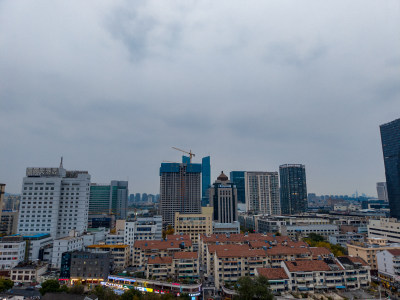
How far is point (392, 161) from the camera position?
6063 inches

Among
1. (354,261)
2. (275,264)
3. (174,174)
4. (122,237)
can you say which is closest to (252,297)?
(275,264)

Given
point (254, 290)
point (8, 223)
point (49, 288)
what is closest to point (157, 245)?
point (49, 288)

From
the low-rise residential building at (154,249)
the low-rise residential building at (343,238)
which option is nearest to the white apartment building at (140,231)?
the low-rise residential building at (154,249)

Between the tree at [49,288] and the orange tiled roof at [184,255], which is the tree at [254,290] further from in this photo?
the tree at [49,288]

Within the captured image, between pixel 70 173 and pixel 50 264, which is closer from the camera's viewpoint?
pixel 50 264

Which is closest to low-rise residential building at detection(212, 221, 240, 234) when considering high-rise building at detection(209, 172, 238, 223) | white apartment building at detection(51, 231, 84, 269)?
high-rise building at detection(209, 172, 238, 223)

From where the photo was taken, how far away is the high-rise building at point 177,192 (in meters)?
192

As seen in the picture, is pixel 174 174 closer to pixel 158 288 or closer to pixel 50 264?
pixel 50 264

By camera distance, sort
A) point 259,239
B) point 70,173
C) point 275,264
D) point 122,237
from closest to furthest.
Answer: point 275,264
point 259,239
point 122,237
point 70,173

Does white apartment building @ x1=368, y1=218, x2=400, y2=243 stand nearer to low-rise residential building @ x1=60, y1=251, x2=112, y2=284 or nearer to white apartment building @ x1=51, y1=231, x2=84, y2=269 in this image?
low-rise residential building @ x1=60, y1=251, x2=112, y2=284

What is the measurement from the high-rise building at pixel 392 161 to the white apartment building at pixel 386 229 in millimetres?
64657

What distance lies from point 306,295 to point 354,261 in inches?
681

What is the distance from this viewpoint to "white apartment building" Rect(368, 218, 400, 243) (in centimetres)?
8931

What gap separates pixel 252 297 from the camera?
46.4 m
